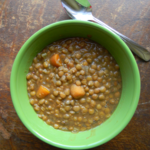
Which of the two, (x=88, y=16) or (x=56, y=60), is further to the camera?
Result: (x=88, y=16)

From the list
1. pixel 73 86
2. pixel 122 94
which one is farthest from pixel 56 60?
pixel 122 94

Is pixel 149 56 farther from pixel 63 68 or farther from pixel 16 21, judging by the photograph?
pixel 16 21

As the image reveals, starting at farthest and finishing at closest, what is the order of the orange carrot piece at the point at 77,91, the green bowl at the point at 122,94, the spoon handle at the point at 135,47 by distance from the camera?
the spoon handle at the point at 135,47 → the orange carrot piece at the point at 77,91 → the green bowl at the point at 122,94

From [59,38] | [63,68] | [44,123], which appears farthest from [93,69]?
[44,123]

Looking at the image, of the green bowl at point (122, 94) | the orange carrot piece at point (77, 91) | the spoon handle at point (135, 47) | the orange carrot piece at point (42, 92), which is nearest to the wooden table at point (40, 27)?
the spoon handle at point (135, 47)

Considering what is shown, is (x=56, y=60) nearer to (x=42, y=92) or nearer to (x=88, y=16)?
(x=42, y=92)

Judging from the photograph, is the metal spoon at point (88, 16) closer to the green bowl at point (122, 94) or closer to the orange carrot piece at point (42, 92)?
the green bowl at point (122, 94)
